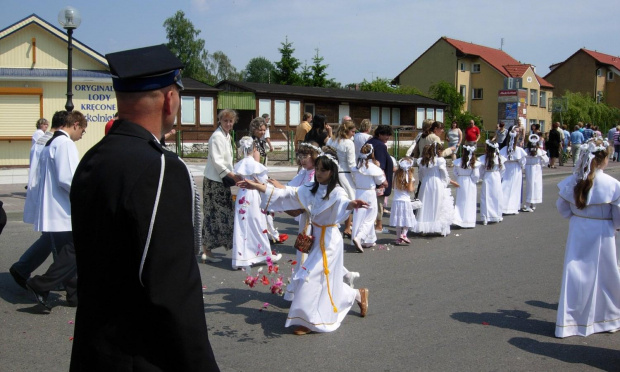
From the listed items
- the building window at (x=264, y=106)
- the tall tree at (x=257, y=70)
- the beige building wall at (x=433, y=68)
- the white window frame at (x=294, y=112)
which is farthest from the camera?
the tall tree at (x=257, y=70)

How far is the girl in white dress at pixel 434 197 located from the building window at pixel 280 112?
1165 inches

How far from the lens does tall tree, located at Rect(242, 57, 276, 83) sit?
138 meters

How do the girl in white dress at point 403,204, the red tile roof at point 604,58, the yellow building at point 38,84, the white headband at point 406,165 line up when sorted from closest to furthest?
the girl in white dress at point 403,204 < the white headband at point 406,165 < the yellow building at point 38,84 < the red tile roof at point 604,58

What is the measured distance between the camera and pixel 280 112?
41000 mm

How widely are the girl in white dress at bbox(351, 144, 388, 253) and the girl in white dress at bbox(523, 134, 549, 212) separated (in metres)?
6.13

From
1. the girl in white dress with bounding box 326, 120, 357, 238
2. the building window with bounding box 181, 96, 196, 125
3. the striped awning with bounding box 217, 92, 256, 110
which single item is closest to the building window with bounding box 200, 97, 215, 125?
the building window with bounding box 181, 96, 196, 125

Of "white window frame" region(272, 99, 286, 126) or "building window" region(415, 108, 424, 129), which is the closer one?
"white window frame" region(272, 99, 286, 126)

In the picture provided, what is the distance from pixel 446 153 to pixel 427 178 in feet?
2.79

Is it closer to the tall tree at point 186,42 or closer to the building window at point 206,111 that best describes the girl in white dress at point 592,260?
the building window at point 206,111

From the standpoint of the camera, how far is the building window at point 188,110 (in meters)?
36.7

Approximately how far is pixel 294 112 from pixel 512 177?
28118mm

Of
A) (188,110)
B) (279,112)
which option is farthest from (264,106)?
(188,110)

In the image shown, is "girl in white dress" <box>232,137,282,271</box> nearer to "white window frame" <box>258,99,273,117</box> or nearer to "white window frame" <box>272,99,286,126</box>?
"white window frame" <box>258,99,273,117</box>

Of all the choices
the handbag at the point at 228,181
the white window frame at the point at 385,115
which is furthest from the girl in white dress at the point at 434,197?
the white window frame at the point at 385,115
